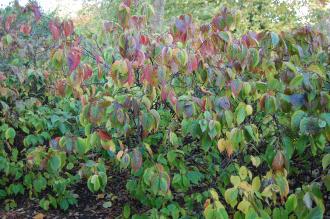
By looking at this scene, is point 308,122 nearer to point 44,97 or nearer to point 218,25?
point 218,25

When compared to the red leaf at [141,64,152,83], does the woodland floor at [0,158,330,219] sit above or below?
below

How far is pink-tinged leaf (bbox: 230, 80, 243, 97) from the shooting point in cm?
254

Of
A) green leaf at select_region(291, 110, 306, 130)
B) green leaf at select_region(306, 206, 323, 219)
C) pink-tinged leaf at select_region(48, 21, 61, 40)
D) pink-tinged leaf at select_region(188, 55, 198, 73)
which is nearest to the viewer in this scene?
green leaf at select_region(306, 206, 323, 219)

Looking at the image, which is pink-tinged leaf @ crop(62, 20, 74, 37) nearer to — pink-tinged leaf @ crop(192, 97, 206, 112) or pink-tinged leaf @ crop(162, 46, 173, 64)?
pink-tinged leaf @ crop(162, 46, 173, 64)

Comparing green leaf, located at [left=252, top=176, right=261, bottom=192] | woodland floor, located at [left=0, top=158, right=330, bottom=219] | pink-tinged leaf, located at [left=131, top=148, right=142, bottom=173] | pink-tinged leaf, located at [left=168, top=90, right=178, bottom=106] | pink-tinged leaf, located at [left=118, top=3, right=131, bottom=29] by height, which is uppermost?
pink-tinged leaf, located at [left=118, top=3, right=131, bottom=29]

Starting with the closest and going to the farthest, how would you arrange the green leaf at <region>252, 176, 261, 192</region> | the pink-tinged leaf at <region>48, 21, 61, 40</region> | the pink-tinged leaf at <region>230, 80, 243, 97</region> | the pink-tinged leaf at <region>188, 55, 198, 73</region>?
the green leaf at <region>252, 176, 261, 192</region>
the pink-tinged leaf at <region>230, 80, 243, 97</region>
the pink-tinged leaf at <region>188, 55, 198, 73</region>
the pink-tinged leaf at <region>48, 21, 61, 40</region>

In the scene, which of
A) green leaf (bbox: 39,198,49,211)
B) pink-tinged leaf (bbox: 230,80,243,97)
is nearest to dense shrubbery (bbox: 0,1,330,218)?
pink-tinged leaf (bbox: 230,80,243,97)

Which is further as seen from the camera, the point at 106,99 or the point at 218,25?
the point at 218,25

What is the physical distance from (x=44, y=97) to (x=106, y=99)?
2444 mm

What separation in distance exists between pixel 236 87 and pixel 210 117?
0.24 meters

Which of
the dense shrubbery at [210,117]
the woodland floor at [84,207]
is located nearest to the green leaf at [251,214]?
the dense shrubbery at [210,117]

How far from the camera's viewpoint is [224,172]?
296 cm

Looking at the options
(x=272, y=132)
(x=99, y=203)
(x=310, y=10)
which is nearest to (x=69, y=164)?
(x=99, y=203)

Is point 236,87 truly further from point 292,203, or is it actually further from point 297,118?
point 292,203
